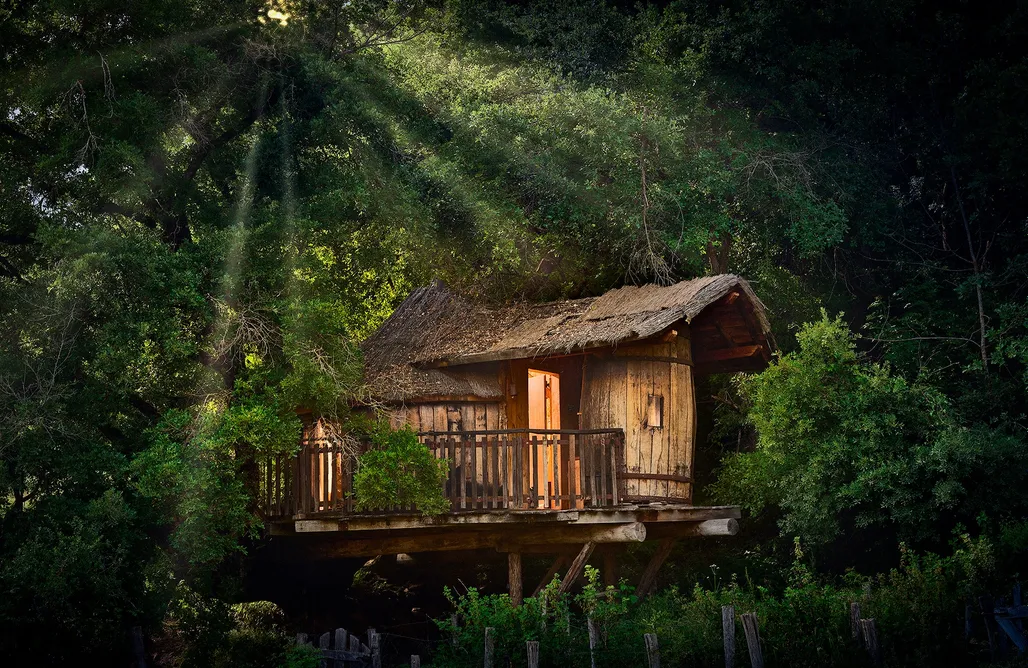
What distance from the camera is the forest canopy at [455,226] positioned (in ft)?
63.3

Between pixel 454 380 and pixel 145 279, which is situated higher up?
pixel 145 279

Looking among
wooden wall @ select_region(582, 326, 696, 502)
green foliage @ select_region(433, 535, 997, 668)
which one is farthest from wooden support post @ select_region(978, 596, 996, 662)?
wooden wall @ select_region(582, 326, 696, 502)

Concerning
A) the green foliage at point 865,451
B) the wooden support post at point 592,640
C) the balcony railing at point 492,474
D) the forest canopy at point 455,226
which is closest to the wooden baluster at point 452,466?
the balcony railing at point 492,474

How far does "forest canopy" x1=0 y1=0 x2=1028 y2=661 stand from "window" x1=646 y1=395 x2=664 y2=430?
2873 mm

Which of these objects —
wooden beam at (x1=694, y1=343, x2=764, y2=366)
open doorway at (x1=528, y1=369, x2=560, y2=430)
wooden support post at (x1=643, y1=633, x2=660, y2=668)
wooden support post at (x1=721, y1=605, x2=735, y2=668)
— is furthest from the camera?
open doorway at (x1=528, y1=369, x2=560, y2=430)

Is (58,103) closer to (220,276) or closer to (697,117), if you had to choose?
(220,276)

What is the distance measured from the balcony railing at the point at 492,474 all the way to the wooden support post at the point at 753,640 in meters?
4.06

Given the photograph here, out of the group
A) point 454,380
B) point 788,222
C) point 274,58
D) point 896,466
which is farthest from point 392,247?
point 896,466

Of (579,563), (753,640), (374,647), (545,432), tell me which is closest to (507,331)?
(545,432)

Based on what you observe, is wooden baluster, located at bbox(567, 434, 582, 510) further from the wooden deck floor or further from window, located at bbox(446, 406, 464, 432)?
window, located at bbox(446, 406, 464, 432)

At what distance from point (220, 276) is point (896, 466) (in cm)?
1216

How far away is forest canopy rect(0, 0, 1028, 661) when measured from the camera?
19.3 metres

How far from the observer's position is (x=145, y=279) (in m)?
19.4

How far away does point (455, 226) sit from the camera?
26688mm
